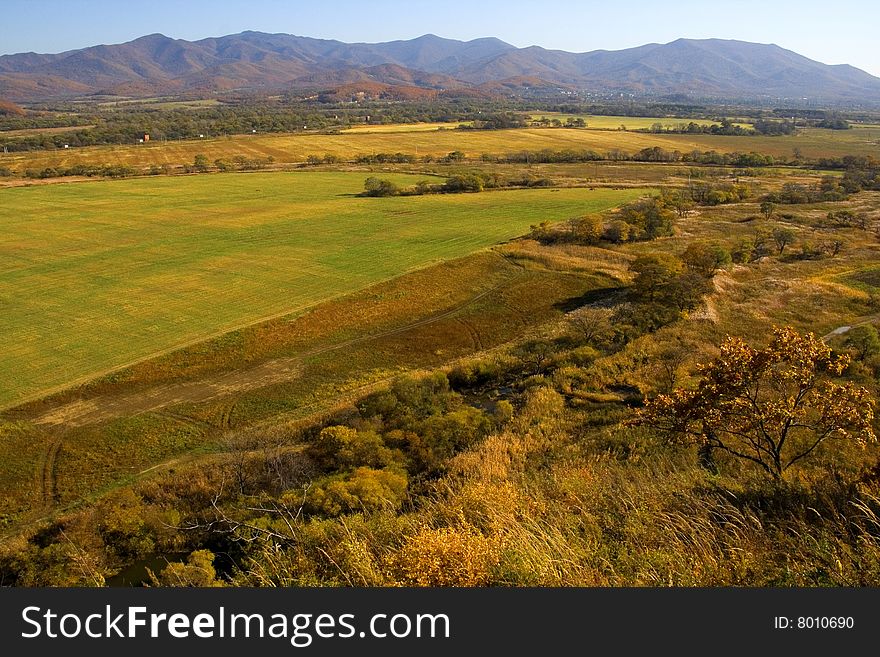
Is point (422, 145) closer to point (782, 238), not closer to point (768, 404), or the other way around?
point (782, 238)

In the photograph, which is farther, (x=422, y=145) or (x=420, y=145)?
(x=422, y=145)

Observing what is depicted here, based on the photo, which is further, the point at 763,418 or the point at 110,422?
the point at 110,422

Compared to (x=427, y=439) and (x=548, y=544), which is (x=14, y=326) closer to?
(x=427, y=439)

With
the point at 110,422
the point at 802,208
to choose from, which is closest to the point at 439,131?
the point at 802,208

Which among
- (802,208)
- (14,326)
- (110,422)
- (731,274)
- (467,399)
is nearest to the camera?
(110,422)

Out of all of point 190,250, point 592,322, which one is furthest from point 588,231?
point 190,250

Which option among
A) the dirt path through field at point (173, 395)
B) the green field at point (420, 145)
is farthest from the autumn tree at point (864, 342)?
the green field at point (420, 145)
